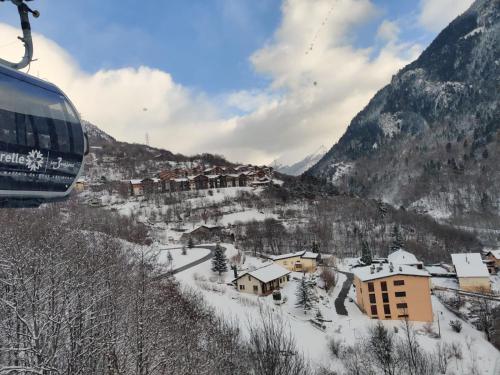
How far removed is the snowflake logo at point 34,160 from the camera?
645 cm

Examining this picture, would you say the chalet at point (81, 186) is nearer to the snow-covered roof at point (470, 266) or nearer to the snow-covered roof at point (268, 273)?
the snow-covered roof at point (268, 273)

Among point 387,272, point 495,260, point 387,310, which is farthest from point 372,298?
point 495,260

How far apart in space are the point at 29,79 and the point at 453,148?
18496 cm

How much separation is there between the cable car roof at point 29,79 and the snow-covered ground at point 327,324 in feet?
66.9

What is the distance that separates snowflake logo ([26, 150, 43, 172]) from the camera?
645cm

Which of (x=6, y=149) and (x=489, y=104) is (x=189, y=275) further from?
(x=489, y=104)

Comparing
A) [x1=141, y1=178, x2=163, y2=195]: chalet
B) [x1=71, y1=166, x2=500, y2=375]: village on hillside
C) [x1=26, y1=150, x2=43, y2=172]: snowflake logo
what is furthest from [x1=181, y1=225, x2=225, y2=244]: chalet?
[x1=26, y1=150, x2=43, y2=172]: snowflake logo

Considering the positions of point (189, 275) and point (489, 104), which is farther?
point (489, 104)

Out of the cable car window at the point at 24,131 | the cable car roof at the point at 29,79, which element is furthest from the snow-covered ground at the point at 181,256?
the cable car window at the point at 24,131

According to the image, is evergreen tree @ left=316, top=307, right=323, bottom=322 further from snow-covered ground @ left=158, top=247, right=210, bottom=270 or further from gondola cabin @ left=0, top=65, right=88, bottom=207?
gondola cabin @ left=0, top=65, right=88, bottom=207

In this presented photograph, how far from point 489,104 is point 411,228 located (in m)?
122

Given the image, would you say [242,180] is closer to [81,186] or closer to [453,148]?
[81,186]

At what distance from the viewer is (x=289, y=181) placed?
11150cm

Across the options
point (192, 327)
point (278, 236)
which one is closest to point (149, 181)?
point (278, 236)
